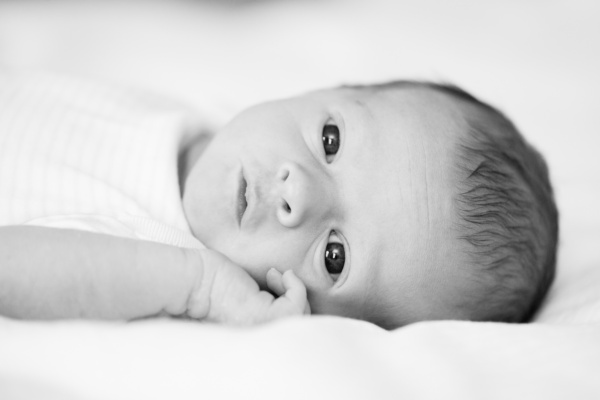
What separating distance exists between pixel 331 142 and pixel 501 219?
0.38 m

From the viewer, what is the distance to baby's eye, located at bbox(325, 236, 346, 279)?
1232 millimetres

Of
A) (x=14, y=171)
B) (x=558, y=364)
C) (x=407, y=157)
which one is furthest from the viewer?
(x=14, y=171)

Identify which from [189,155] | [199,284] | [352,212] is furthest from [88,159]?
[352,212]

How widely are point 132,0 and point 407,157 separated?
1587 mm

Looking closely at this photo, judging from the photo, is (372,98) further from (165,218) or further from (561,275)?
(561,275)

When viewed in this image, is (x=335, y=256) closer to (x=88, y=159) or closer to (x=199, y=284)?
(x=199, y=284)

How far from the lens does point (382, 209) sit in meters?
1.21

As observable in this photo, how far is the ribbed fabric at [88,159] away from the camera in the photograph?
1.29 meters

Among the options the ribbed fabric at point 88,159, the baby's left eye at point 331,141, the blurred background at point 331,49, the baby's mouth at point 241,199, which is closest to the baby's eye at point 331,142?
the baby's left eye at point 331,141

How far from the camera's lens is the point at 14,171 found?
138 centimetres

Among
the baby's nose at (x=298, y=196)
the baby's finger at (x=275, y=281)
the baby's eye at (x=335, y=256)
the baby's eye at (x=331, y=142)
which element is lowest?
the baby's finger at (x=275, y=281)

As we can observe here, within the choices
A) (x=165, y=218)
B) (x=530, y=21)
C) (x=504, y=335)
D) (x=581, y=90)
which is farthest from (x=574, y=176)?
(x=165, y=218)

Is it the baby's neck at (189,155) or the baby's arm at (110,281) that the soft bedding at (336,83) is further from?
the baby's neck at (189,155)

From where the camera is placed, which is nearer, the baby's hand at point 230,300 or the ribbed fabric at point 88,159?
the baby's hand at point 230,300
